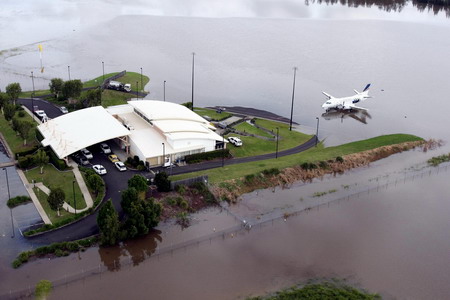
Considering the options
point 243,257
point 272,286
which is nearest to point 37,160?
point 243,257

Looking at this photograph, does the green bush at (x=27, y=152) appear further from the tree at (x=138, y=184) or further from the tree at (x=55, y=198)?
the tree at (x=138, y=184)

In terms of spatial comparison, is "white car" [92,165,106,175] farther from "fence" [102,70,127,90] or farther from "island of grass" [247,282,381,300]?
"fence" [102,70,127,90]

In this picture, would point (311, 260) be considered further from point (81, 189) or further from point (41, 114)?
point (41, 114)

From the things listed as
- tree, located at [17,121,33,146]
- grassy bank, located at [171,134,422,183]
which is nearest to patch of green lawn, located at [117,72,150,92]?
tree, located at [17,121,33,146]

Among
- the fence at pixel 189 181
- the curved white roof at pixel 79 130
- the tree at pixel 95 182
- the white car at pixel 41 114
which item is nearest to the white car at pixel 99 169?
the curved white roof at pixel 79 130

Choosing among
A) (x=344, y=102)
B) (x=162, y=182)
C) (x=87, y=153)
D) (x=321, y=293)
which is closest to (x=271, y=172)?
(x=162, y=182)

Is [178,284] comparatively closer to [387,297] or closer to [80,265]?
[80,265]
